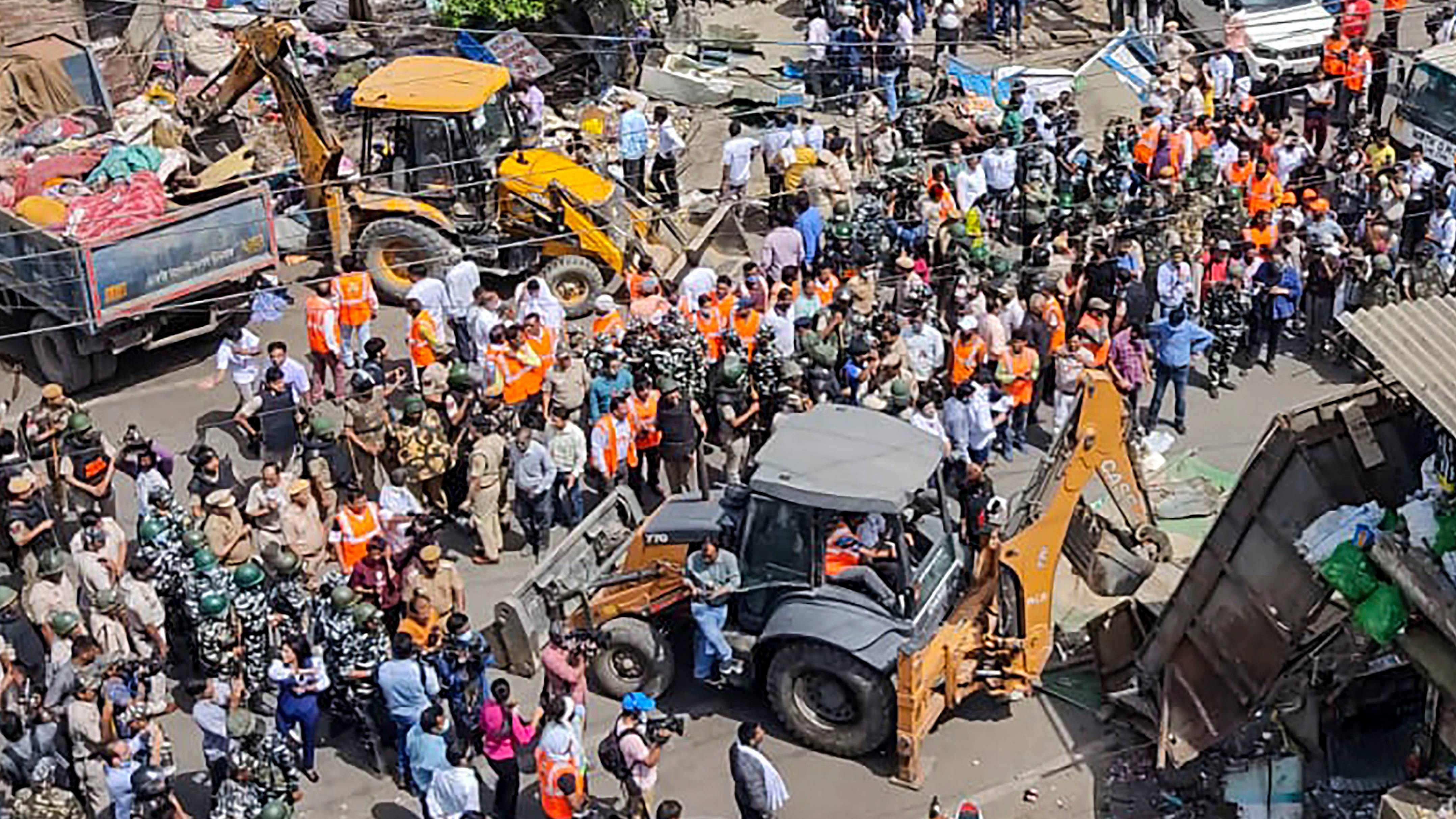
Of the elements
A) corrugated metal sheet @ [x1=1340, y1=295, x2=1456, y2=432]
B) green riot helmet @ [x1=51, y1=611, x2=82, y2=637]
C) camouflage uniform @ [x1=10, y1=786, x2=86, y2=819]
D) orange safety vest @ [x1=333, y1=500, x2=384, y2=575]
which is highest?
corrugated metal sheet @ [x1=1340, y1=295, x2=1456, y2=432]

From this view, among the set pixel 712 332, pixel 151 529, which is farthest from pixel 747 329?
pixel 151 529

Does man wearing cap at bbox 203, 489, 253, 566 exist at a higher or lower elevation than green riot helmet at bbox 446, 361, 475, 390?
lower

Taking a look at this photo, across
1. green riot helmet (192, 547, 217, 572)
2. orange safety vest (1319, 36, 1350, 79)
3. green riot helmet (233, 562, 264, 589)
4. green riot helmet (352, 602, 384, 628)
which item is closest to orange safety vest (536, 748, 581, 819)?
green riot helmet (352, 602, 384, 628)

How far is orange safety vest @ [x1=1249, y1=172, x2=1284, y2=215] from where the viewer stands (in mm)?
19500

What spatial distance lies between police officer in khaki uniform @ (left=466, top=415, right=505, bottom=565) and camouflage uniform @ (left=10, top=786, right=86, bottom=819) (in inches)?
177

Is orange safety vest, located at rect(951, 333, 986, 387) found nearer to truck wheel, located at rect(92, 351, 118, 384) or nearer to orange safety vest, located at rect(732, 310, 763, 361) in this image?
orange safety vest, located at rect(732, 310, 763, 361)

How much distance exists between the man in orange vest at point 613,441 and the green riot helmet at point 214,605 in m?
3.67

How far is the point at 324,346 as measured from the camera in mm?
17328

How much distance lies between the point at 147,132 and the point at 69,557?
810cm

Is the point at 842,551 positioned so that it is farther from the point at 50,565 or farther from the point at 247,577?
the point at 50,565

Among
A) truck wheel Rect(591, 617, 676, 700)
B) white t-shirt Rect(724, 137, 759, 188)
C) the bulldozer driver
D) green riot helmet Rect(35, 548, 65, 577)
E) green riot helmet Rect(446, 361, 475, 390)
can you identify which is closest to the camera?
the bulldozer driver

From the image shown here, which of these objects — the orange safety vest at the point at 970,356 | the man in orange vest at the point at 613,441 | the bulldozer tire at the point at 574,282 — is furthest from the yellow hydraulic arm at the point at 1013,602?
Result: the bulldozer tire at the point at 574,282

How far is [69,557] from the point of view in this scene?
15242mm

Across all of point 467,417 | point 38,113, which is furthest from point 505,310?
point 38,113
